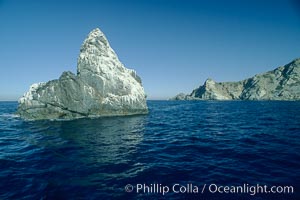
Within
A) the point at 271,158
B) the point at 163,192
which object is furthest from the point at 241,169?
the point at 163,192

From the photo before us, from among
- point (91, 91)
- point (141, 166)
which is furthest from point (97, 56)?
point (141, 166)

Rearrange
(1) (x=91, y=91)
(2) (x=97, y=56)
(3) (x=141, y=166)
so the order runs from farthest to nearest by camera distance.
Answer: (2) (x=97, y=56) < (1) (x=91, y=91) < (3) (x=141, y=166)

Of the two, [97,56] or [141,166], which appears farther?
[97,56]

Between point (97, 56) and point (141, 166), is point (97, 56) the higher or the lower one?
the higher one

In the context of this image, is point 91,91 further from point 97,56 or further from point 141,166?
point 141,166

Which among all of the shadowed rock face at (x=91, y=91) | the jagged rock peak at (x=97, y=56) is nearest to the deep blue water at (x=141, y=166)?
the shadowed rock face at (x=91, y=91)

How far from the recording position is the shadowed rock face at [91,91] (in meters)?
52.5

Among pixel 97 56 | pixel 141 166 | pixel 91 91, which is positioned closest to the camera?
pixel 141 166

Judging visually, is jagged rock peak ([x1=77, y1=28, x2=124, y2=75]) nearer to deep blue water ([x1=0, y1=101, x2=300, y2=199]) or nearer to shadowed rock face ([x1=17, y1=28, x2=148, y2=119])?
shadowed rock face ([x1=17, y1=28, x2=148, y2=119])

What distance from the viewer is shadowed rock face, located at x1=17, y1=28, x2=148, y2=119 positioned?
5247cm

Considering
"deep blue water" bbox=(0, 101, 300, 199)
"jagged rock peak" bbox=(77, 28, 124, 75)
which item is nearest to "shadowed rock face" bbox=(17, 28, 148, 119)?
"jagged rock peak" bbox=(77, 28, 124, 75)

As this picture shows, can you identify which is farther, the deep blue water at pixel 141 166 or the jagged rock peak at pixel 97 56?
the jagged rock peak at pixel 97 56

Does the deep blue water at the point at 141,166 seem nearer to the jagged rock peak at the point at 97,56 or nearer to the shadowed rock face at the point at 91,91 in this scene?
the shadowed rock face at the point at 91,91

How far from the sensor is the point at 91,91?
54.6 metres
